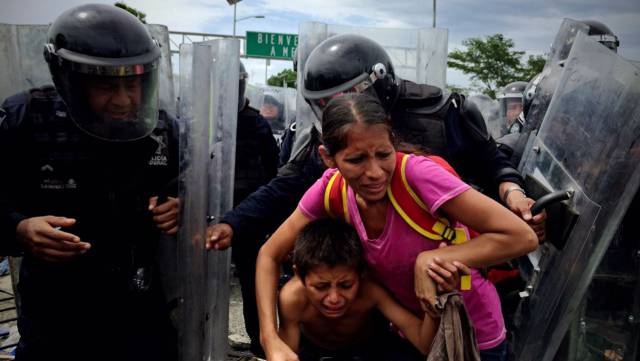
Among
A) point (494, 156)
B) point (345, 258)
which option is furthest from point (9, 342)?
point (494, 156)

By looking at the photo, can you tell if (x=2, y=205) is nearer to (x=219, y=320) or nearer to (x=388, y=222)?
(x=219, y=320)

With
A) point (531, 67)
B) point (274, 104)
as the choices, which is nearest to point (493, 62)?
point (531, 67)

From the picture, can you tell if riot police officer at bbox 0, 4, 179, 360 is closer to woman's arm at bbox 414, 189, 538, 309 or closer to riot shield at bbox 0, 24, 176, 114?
riot shield at bbox 0, 24, 176, 114

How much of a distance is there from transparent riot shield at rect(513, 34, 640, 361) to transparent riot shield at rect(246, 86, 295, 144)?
263 inches

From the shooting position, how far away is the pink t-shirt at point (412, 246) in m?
1.76

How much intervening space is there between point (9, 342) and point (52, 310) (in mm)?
1857

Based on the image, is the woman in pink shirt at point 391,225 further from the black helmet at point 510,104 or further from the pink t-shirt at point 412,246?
the black helmet at point 510,104

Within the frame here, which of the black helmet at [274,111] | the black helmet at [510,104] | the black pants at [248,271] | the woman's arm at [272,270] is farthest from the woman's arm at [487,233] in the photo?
the black helmet at [274,111]

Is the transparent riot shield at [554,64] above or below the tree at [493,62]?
above

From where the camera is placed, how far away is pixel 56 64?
7.82 ft

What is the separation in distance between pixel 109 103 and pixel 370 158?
A: 128 centimetres

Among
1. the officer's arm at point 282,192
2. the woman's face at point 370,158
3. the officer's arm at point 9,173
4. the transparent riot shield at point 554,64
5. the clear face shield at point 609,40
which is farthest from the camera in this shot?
the clear face shield at point 609,40

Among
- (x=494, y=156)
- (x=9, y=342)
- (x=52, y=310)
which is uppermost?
(x=494, y=156)

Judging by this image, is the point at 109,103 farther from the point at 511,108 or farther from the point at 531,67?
the point at 531,67
